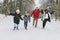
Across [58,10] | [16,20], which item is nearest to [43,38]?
[16,20]

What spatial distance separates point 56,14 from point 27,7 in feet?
33.0

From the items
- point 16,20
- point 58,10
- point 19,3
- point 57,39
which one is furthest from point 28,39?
point 19,3

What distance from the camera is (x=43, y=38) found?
52.5 feet

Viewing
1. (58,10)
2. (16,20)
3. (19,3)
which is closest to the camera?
(16,20)

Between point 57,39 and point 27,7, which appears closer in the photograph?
point 57,39

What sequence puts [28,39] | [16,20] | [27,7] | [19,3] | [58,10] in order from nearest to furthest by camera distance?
[28,39] → [16,20] → [58,10] → [19,3] → [27,7]

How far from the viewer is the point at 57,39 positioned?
15875 mm

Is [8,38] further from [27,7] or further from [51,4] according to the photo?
[27,7]

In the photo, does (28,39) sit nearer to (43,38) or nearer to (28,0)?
(43,38)

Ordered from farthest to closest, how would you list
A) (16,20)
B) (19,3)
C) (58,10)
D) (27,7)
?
(27,7) < (19,3) < (58,10) < (16,20)

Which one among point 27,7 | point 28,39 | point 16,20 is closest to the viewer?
point 28,39

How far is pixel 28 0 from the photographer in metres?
42.2

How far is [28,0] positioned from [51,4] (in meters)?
3.54

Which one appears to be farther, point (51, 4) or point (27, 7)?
point (27, 7)
